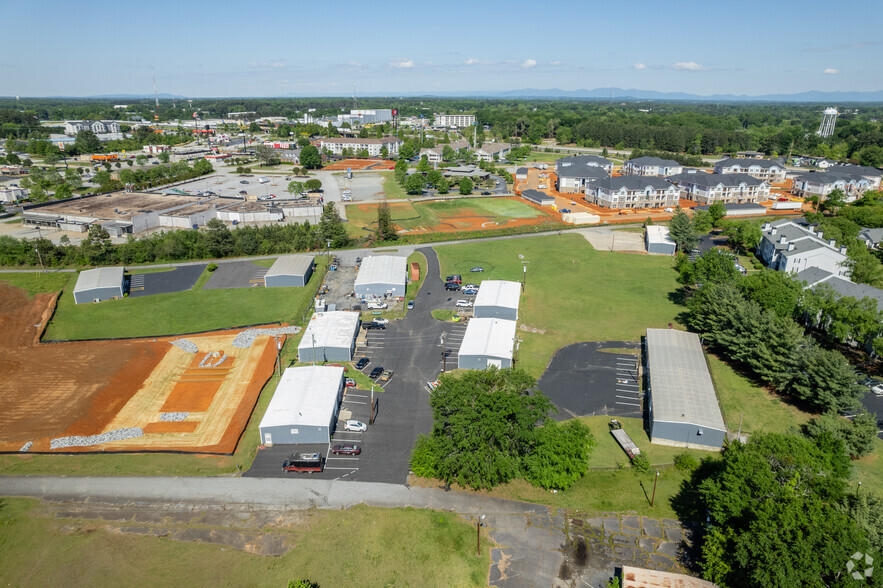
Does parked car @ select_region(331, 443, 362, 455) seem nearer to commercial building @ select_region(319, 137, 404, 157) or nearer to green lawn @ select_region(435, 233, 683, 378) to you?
green lawn @ select_region(435, 233, 683, 378)

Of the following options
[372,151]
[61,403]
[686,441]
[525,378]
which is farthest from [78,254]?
[372,151]

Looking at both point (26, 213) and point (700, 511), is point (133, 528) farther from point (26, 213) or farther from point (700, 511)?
point (26, 213)

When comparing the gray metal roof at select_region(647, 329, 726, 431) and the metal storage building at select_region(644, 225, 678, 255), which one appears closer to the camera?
the gray metal roof at select_region(647, 329, 726, 431)

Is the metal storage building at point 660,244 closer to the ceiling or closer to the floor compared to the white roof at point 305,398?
closer to the ceiling

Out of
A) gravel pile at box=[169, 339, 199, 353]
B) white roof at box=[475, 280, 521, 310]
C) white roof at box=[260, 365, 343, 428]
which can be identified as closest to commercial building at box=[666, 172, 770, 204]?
white roof at box=[475, 280, 521, 310]

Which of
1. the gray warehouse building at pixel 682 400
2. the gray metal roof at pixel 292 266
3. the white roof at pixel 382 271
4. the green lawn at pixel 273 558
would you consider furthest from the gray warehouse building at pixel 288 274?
the gray warehouse building at pixel 682 400

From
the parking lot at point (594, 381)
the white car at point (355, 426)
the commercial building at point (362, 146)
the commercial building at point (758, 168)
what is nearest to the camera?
the white car at point (355, 426)

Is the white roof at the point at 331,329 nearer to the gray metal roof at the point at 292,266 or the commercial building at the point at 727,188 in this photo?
the gray metal roof at the point at 292,266
